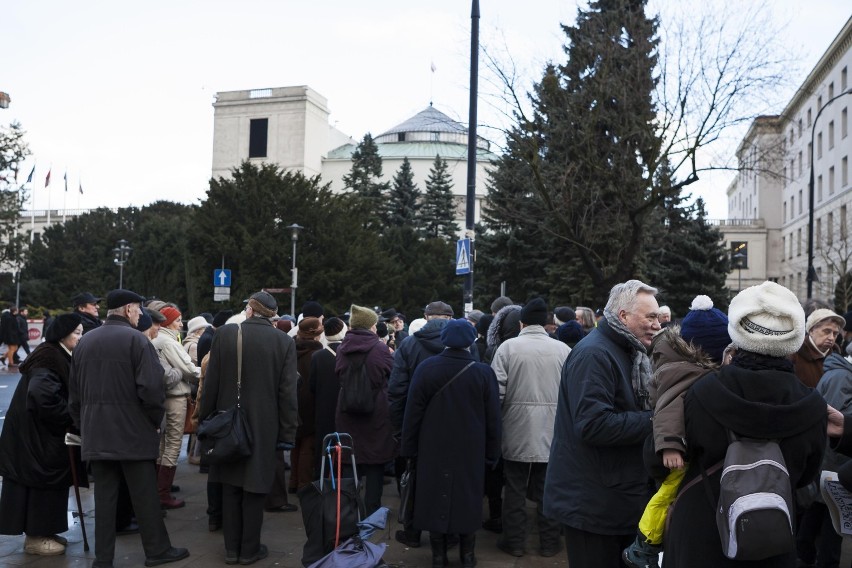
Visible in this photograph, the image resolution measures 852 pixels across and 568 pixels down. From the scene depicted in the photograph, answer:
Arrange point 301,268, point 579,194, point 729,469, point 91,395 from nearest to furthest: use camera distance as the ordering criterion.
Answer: point 729,469
point 91,395
point 579,194
point 301,268

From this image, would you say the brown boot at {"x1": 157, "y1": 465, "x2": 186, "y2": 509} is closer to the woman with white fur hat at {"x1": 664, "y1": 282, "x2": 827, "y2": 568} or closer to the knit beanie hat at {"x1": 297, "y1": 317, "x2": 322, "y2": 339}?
the knit beanie hat at {"x1": 297, "y1": 317, "x2": 322, "y2": 339}

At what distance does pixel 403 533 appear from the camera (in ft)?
22.5

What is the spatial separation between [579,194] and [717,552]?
16622 mm

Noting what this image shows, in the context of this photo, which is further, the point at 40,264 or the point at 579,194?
the point at 40,264

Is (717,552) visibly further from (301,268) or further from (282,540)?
(301,268)

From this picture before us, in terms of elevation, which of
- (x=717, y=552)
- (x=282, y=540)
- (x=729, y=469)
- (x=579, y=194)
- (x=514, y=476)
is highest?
(x=579, y=194)

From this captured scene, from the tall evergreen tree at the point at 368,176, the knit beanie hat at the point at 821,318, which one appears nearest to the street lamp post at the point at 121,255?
the tall evergreen tree at the point at 368,176

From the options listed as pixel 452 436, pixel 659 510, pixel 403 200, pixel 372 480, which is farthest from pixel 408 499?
pixel 403 200

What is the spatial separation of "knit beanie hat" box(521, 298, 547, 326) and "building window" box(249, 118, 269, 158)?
259ft

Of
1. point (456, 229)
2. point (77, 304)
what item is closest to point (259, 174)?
Result: point (456, 229)

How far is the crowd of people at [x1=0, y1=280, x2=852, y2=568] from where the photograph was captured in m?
3.01

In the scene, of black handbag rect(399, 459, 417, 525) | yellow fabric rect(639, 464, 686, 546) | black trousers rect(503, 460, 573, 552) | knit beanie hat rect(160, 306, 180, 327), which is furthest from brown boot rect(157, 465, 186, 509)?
yellow fabric rect(639, 464, 686, 546)

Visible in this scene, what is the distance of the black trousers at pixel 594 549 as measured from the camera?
4.14 meters

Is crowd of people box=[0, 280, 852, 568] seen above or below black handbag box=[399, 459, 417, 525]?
above
